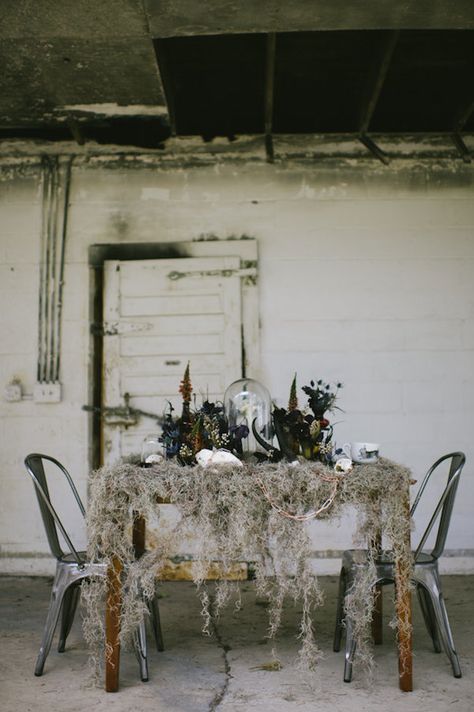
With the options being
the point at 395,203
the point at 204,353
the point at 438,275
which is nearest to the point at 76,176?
the point at 204,353

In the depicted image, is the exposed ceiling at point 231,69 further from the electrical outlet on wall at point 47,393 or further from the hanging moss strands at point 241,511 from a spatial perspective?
the hanging moss strands at point 241,511

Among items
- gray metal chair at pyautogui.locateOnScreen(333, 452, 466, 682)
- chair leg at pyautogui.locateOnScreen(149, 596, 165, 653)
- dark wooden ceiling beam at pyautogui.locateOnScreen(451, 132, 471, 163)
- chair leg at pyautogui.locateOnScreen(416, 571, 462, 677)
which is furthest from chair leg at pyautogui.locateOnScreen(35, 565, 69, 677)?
dark wooden ceiling beam at pyautogui.locateOnScreen(451, 132, 471, 163)

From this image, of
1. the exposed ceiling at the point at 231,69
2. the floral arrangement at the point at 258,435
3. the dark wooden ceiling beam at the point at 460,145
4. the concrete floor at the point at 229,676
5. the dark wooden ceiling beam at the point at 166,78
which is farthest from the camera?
the dark wooden ceiling beam at the point at 460,145

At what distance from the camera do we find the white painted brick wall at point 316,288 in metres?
4.75

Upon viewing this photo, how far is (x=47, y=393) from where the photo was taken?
476 cm

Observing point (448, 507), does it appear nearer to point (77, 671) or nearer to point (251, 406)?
point (251, 406)

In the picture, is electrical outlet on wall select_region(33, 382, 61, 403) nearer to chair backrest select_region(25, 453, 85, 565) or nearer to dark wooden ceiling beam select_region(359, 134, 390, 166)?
chair backrest select_region(25, 453, 85, 565)

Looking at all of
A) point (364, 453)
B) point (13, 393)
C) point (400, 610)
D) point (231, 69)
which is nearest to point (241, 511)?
point (364, 453)

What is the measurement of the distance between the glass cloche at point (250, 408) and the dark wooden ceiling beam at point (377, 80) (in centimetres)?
186

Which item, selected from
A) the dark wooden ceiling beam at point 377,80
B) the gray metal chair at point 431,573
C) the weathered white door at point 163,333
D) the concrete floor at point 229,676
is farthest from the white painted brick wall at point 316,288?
the gray metal chair at point 431,573

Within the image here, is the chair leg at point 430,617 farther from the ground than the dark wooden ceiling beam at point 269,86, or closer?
closer

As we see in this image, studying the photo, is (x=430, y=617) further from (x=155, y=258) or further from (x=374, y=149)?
(x=374, y=149)

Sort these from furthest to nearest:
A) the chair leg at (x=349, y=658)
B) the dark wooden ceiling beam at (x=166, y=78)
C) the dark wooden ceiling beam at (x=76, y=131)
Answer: the dark wooden ceiling beam at (x=76, y=131) < the dark wooden ceiling beam at (x=166, y=78) < the chair leg at (x=349, y=658)

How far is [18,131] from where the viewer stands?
482cm
